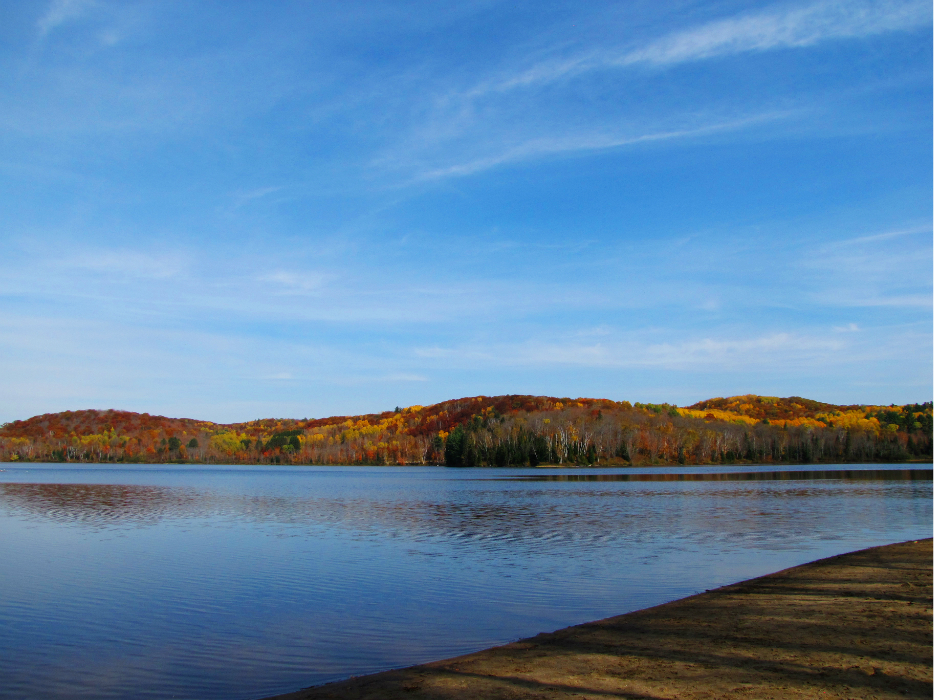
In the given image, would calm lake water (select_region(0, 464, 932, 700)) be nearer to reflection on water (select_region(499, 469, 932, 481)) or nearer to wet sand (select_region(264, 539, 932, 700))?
wet sand (select_region(264, 539, 932, 700))

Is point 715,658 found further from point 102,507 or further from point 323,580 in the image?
point 102,507

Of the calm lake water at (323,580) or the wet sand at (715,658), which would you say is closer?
the wet sand at (715,658)

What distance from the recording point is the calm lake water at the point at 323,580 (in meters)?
11.9

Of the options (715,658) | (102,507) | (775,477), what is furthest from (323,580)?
(775,477)

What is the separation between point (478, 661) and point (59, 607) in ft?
37.5

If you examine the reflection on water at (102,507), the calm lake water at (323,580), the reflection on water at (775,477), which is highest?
the calm lake water at (323,580)

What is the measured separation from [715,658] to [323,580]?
12.1 metres

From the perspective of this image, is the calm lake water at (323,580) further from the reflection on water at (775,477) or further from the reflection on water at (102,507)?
the reflection on water at (775,477)

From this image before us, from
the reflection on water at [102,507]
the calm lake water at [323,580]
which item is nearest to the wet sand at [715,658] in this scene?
the calm lake water at [323,580]

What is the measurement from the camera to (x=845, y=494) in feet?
180

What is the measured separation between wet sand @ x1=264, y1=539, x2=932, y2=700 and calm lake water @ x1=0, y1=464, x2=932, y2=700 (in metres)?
1.62

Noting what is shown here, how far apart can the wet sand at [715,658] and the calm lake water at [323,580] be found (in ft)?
5.32

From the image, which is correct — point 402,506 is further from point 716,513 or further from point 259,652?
point 259,652

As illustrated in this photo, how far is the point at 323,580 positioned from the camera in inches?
764
